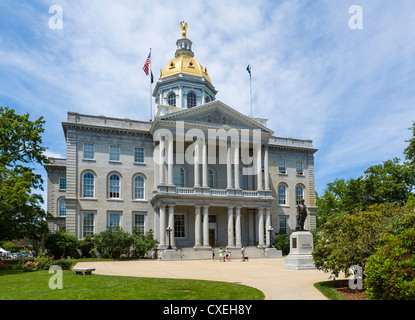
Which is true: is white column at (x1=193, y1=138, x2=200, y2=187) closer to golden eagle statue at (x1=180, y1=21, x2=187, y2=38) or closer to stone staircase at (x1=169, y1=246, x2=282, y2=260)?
stone staircase at (x1=169, y1=246, x2=282, y2=260)

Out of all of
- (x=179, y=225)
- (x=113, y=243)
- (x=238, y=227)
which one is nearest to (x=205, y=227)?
(x=238, y=227)

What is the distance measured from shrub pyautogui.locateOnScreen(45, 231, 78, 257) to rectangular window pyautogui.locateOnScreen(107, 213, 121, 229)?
15.1 ft

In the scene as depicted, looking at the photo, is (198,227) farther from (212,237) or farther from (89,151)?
(89,151)

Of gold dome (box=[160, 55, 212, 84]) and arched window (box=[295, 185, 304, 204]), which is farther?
gold dome (box=[160, 55, 212, 84])

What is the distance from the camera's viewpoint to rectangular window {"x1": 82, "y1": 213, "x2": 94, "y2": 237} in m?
42.8

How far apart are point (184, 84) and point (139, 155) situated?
1386cm

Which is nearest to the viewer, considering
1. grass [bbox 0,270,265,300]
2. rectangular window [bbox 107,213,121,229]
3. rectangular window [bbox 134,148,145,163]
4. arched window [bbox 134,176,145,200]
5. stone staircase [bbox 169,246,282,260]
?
grass [bbox 0,270,265,300]

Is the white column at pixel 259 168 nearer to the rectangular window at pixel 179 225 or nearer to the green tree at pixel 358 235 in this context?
the rectangular window at pixel 179 225

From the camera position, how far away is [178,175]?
4744cm

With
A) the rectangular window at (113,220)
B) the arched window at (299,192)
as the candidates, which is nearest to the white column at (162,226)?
the rectangular window at (113,220)

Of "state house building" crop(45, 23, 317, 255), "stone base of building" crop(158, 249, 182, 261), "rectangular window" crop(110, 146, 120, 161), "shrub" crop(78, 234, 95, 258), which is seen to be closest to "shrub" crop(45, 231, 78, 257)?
"shrub" crop(78, 234, 95, 258)

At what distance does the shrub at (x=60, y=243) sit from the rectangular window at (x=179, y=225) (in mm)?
11248

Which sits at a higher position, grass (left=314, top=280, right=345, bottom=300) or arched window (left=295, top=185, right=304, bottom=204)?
arched window (left=295, top=185, right=304, bottom=204)

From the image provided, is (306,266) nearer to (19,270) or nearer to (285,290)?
(285,290)
